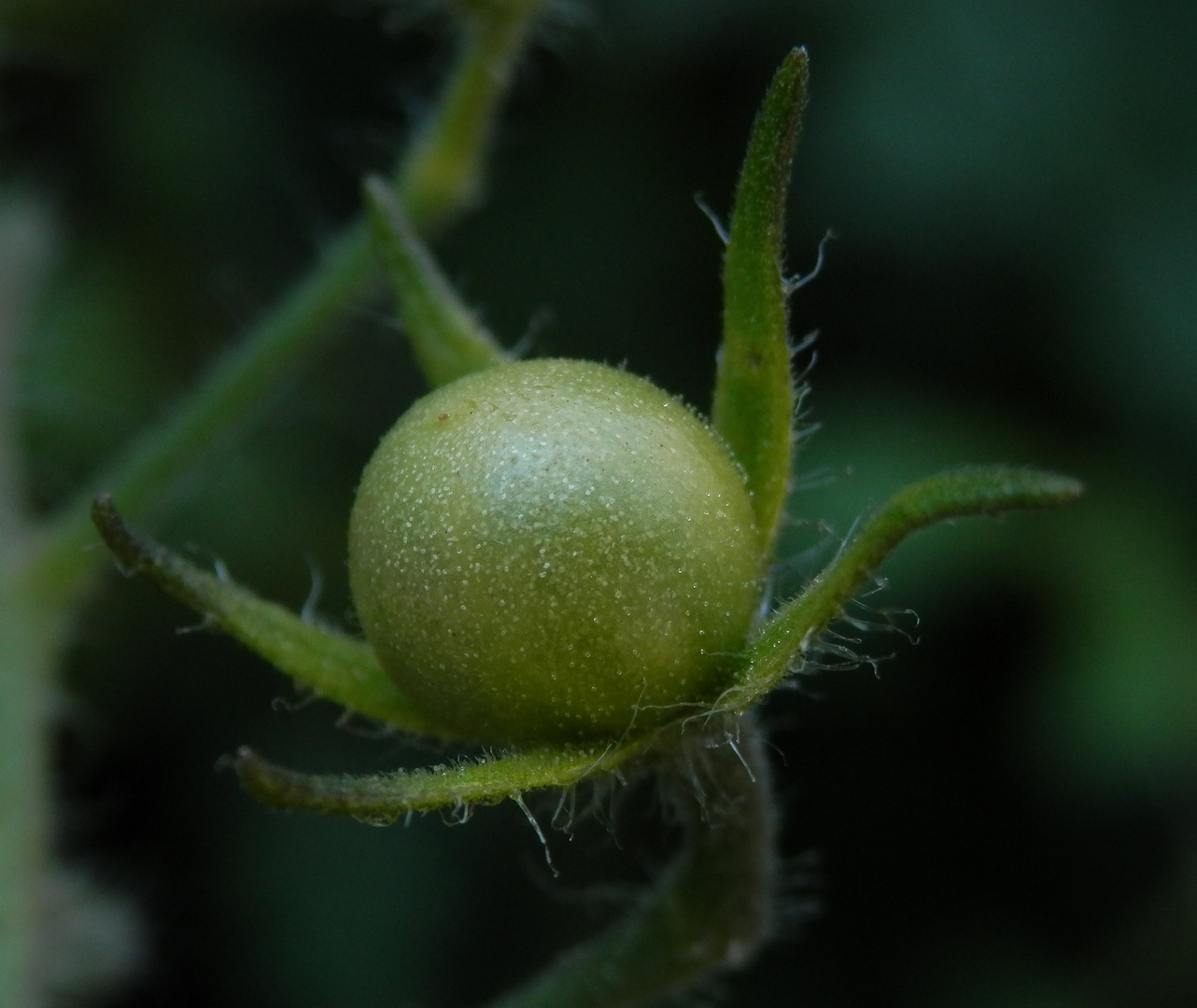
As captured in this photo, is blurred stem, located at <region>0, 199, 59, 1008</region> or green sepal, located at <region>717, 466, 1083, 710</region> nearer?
green sepal, located at <region>717, 466, 1083, 710</region>

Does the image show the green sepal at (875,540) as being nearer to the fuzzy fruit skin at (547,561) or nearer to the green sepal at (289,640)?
the fuzzy fruit skin at (547,561)

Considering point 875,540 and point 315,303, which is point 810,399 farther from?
point 875,540

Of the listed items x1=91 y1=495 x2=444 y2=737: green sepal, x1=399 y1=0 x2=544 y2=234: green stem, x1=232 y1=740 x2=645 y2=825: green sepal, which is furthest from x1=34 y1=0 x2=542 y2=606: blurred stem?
x1=232 y1=740 x2=645 y2=825: green sepal

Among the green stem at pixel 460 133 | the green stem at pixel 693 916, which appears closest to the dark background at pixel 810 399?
the green stem at pixel 460 133

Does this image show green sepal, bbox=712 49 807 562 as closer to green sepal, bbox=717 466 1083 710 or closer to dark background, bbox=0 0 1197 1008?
green sepal, bbox=717 466 1083 710

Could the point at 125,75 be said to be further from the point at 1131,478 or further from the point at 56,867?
the point at 1131,478
